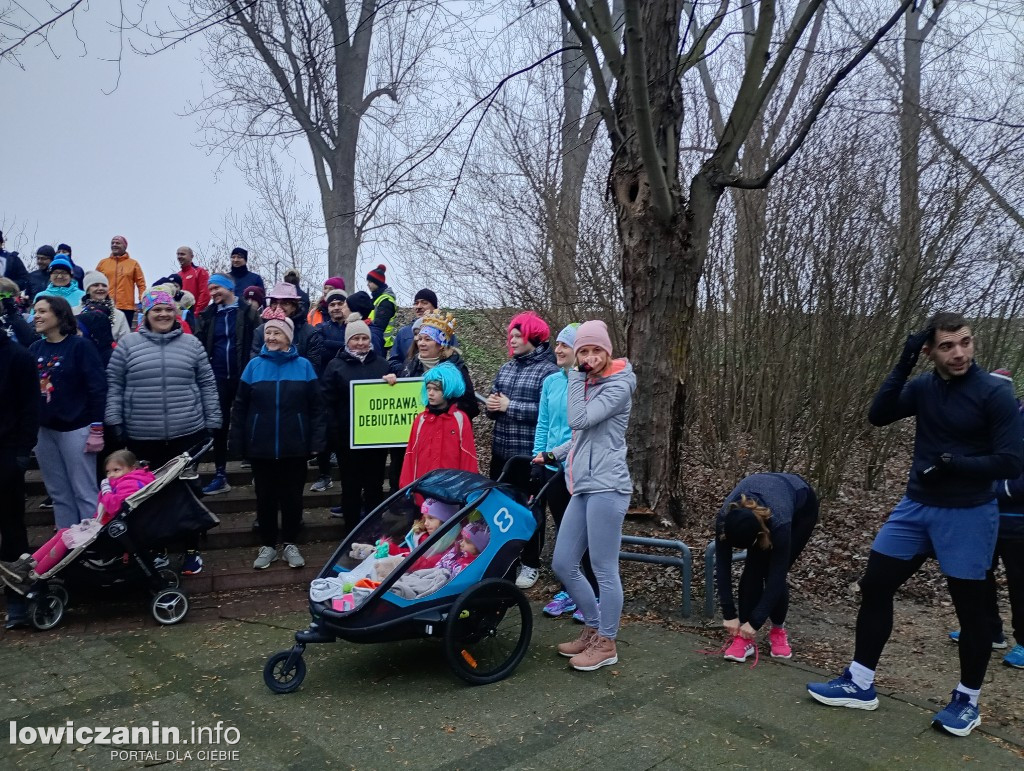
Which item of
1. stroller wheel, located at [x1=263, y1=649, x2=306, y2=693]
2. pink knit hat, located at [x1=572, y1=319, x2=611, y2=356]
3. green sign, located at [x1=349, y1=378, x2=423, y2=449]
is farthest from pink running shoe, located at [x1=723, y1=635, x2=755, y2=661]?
green sign, located at [x1=349, y1=378, x2=423, y2=449]

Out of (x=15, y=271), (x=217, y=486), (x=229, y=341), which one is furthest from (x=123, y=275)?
(x=217, y=486)

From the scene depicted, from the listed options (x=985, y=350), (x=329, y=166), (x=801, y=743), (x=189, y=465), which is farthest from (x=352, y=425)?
(x=329, y=166)

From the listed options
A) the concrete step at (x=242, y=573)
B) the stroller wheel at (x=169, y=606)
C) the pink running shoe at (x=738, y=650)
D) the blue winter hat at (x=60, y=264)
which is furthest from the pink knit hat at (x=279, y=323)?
Result: the pink running shoe at (x=738, y=650)

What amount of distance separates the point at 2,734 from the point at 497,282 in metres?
8.37

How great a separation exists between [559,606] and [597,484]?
57.4 inches

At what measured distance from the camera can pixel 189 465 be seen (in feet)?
18.2

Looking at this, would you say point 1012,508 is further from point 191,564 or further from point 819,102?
point 191,564

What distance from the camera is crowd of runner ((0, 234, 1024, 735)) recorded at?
3.90m

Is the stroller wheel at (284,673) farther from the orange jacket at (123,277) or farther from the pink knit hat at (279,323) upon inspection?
the orange jacket at (123,277)

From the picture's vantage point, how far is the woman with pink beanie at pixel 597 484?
4.55 m

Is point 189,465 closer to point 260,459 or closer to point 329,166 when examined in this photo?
point 260,459

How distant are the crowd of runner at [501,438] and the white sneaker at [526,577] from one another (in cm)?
2

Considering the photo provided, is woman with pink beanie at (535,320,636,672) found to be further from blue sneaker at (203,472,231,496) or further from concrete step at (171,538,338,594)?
blue sneaker at (203,472,231,496)

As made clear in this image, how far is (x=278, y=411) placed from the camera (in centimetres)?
622
